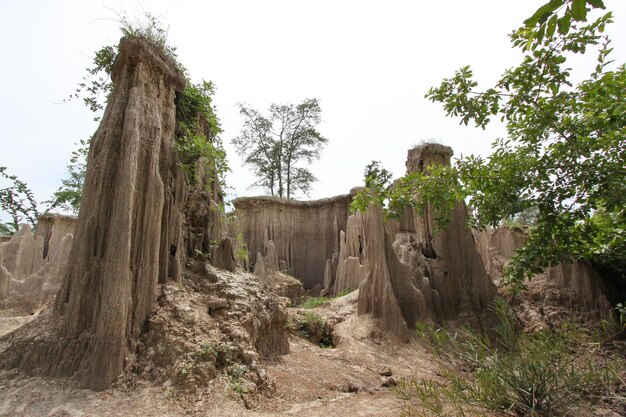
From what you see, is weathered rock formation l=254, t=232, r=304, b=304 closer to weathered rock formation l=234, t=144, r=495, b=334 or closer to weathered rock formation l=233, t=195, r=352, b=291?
weathered rock formation l=234, t=144, r=495, b=334

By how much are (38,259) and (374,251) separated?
1239 centimetres

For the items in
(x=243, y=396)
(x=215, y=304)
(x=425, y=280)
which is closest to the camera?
(x=243, y=396)

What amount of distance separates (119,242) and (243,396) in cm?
→ 259

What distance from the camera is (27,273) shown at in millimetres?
14141

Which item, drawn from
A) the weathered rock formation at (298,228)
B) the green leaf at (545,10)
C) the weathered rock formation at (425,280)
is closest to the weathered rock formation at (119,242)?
the weathered rock formation at (425,280)

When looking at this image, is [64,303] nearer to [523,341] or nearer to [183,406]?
[183,406]

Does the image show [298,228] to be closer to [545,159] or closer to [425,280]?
[425,280]

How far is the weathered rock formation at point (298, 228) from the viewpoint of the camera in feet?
75.4

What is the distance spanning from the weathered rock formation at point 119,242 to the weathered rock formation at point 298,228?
15.8 metres

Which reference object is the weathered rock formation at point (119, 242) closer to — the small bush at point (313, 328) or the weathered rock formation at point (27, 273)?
the small bush at point (313, 328)

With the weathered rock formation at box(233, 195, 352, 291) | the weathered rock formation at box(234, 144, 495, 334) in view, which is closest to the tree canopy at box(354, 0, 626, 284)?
the weathered rock formation at box(234, 144, 495, 334)

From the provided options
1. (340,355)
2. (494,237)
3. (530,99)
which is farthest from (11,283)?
(494,237)

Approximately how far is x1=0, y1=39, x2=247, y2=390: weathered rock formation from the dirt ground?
26 centimetres

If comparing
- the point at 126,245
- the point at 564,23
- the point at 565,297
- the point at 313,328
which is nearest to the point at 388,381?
the point at 313,328
